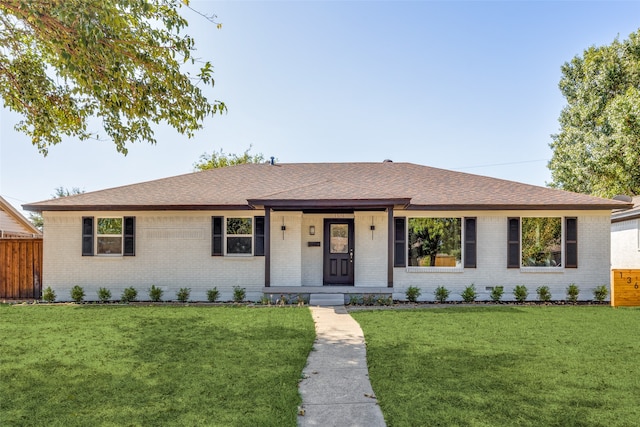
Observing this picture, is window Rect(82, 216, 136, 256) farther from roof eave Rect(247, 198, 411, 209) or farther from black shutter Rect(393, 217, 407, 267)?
black shutter Rect(393, 217, 407, 267)

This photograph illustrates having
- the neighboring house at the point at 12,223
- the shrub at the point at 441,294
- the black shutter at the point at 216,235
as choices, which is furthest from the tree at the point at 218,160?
the shrub at the point at 441,294

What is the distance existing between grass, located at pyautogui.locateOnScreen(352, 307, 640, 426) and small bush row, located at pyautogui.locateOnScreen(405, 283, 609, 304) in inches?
102

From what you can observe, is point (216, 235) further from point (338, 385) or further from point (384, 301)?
point (338, 385)

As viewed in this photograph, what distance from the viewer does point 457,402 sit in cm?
425

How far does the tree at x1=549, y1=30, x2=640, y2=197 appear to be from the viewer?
1764cm

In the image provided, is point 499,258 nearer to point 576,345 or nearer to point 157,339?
point 576,345

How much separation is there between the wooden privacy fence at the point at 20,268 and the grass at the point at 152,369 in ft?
13.5

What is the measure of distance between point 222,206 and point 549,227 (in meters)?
10.1

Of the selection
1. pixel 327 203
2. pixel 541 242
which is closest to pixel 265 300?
pixel 327 203

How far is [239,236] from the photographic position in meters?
12.5

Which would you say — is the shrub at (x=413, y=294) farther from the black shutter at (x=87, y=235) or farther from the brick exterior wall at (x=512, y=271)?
the black shutter at (x=87, y=235)

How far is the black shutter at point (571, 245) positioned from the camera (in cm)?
1212

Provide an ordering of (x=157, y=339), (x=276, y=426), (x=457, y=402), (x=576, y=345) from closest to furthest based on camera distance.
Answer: (x=276, y=426), (x=457, y=402), (x=576, y=345), (x=157, y=339)

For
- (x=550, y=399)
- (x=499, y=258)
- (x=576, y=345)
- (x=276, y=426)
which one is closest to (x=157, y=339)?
(x=276, y=426)
